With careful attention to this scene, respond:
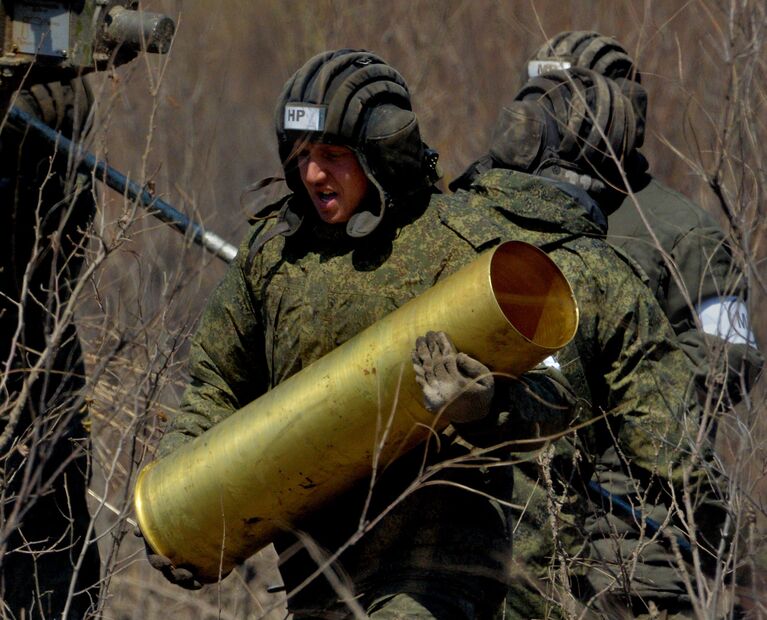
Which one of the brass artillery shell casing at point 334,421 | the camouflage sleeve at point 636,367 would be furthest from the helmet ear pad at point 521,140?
the brass artillery shell casing at point 334,421

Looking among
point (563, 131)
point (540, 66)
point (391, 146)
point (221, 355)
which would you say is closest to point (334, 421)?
point (221, 355)

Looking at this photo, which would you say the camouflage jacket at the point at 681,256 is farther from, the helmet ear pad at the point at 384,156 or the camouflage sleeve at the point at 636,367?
the helmet ear pad at the point at 384,156

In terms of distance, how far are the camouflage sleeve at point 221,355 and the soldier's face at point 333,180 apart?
0.30 meters

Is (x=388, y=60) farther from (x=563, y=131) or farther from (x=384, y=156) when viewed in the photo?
(x=384, y=156)

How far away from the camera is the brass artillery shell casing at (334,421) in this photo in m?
4.11

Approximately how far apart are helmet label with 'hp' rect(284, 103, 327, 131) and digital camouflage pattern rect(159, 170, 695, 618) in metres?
0.28

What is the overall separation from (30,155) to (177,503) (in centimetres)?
263

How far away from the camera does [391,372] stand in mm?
4184

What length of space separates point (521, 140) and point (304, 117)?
167 centimetres

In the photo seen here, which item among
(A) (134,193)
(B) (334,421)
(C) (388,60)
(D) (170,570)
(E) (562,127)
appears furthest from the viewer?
(C) (388,60)

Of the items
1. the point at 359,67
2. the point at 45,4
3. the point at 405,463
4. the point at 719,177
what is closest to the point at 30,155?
the point at 45,4

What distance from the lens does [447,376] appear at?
4.08 meters

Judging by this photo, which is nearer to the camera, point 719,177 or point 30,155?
point 719,177

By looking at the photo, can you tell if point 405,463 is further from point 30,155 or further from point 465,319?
point 30,155
